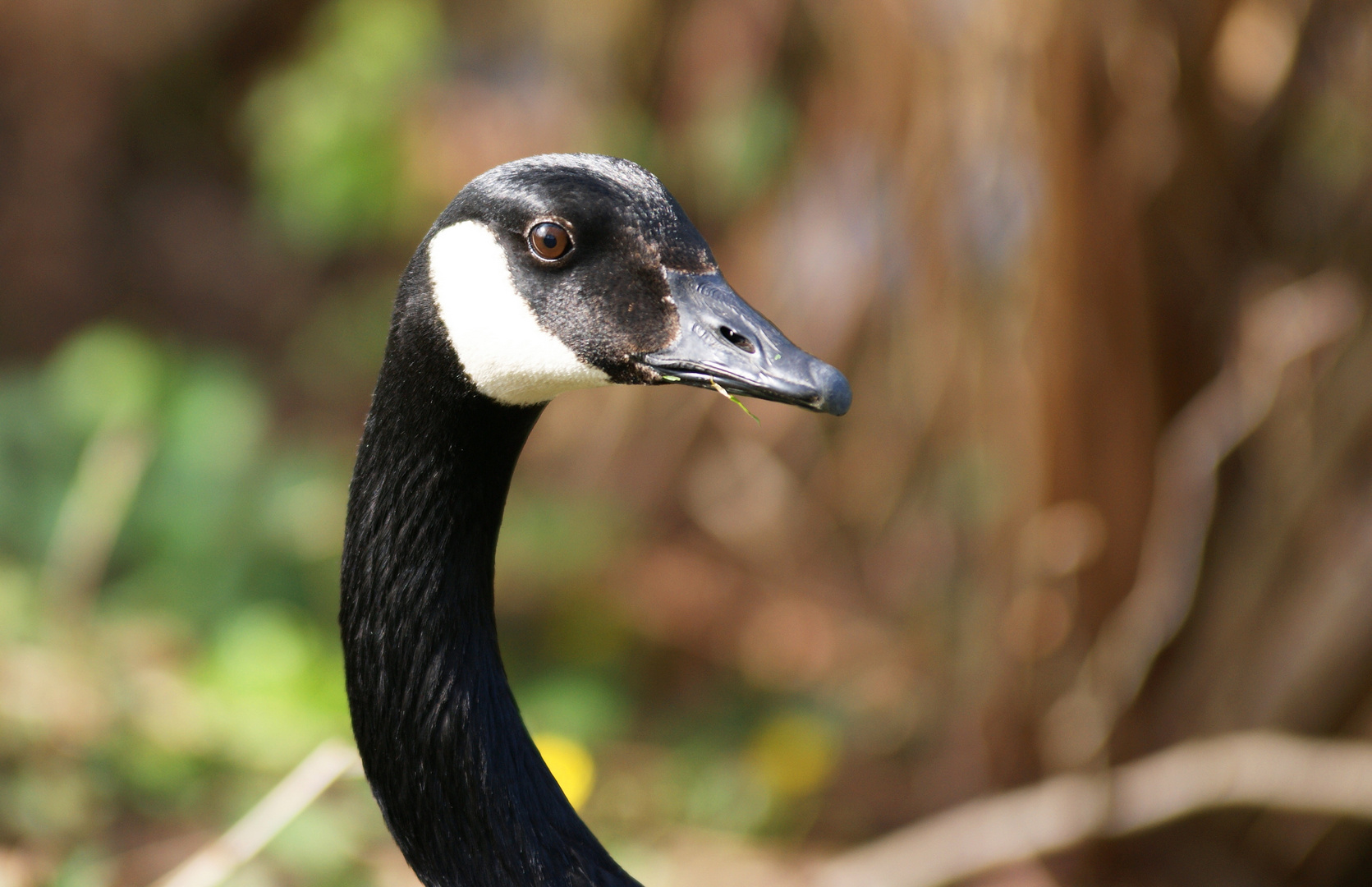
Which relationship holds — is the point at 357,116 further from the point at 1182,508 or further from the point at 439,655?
the point at 439,655

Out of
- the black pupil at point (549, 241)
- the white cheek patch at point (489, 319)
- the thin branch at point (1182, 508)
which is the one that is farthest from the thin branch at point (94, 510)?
the thin branch at point (1182, 508)

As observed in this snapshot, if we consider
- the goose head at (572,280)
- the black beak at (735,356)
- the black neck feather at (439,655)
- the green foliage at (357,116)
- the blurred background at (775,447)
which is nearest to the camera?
the black beak at (735,356)

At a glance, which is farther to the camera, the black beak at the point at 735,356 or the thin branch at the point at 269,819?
the thin branch at the point at 269,819

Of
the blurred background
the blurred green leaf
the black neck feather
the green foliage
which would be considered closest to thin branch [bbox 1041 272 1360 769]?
the blurred background

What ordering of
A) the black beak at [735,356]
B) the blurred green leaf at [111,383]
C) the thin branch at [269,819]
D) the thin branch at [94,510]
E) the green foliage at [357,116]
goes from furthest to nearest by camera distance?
1. the green foliage at [357,116]
2. the blurred green leaf at [111,383]
3. the thin branch at [94,510]
4. the thin branch at [269,819]
5. the black beak at [735,356]

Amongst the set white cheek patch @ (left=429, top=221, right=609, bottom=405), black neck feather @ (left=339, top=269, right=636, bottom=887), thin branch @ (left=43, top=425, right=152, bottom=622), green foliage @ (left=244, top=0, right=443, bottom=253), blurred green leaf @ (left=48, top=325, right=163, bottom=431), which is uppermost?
green foliage @ (left=244, top=0, right=443, bottom=253)

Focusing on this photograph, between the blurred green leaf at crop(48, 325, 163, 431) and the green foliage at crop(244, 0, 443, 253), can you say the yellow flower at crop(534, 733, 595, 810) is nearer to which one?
the blurred green leaf at crop(48, 325, 163, 431)

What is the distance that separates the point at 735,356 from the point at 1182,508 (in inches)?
77.1

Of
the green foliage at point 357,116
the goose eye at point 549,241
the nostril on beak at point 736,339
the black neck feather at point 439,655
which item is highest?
the green foliage at point 357,116

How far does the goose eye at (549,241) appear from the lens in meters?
1.65

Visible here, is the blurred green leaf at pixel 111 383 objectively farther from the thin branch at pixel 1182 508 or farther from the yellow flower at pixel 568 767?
the thin branch at pixel 1182 508

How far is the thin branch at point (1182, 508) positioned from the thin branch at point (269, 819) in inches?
74.2

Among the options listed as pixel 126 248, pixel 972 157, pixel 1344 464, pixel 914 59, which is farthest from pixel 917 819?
pixel 126 248

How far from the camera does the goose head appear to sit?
1.64m
